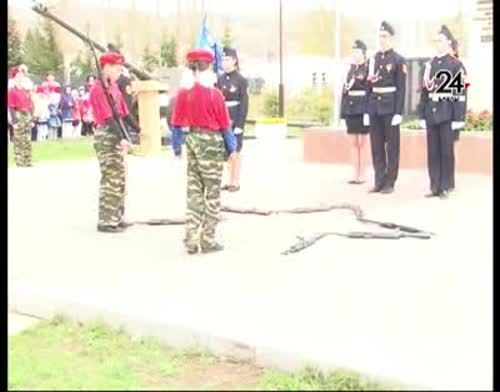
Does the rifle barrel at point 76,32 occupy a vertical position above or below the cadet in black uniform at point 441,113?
above

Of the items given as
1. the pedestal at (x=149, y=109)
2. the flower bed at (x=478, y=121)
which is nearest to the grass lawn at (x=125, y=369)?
the pedestal at (x=149, y=109)

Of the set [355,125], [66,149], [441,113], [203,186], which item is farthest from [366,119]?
[66,149]

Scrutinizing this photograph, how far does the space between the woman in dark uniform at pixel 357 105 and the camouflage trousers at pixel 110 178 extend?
1.79ft

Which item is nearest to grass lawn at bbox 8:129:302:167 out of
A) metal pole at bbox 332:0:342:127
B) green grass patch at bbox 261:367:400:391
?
metal pole at bbox 332:0:342:127

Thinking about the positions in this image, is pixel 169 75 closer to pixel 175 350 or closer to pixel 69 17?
pixel 69 17

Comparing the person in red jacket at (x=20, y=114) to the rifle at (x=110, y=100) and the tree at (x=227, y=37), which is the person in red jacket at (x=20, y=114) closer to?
the rifle at (x=110, y=100)

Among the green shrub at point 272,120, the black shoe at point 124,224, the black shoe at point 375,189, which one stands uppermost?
the green shrub at point 272,120

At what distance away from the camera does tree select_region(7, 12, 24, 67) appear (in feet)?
5.29

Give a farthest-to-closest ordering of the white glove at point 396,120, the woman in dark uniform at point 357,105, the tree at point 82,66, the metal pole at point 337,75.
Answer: the white glove at point 396,120 < the woman in dark uniform at point 357,105 < the metal pole at point 337,75 < the tree at point 82,66

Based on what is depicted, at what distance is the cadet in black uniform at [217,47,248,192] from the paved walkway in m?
0.09

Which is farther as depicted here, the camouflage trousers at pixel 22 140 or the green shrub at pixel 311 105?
the green shrub at pixel 311 105

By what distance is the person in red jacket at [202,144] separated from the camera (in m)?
1.88

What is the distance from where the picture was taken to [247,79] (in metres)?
1.90

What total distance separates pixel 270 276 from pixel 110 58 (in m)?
0.60
